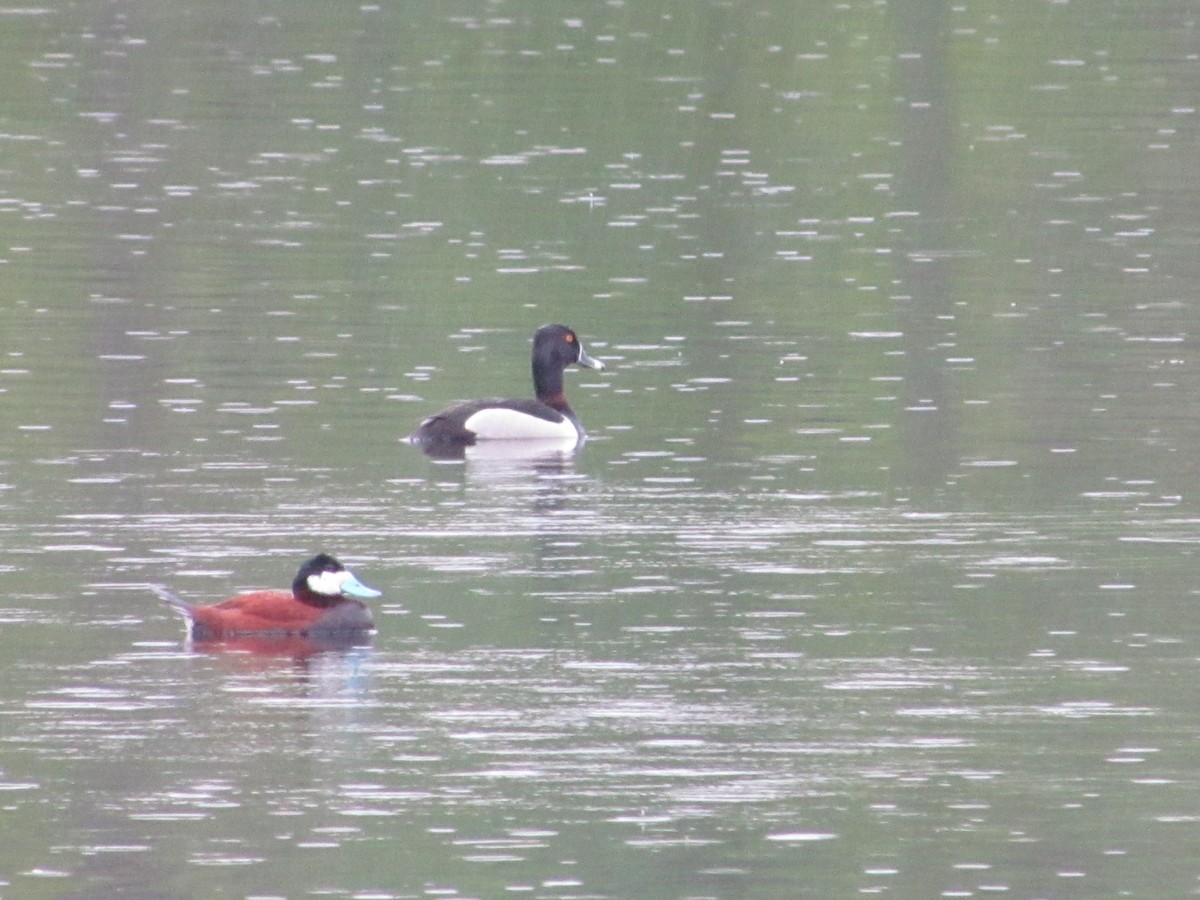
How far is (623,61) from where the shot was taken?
170ft

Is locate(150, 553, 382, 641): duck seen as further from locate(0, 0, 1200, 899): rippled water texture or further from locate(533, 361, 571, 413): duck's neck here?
locate(533, 361, 571, 413): duck's neck

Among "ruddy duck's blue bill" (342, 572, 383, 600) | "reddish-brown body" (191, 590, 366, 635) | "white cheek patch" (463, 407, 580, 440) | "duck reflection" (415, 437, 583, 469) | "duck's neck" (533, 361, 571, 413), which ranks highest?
"duck's neck" (533, 361, 571, 413)

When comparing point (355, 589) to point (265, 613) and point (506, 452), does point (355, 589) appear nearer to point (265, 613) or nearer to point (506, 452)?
point (265, 613)

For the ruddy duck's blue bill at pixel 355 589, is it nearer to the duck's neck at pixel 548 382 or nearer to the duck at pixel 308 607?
the duck at pixel 308 607

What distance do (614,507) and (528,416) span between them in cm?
307

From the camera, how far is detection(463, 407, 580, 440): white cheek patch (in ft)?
70.9

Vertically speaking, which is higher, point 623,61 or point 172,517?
point 623,61

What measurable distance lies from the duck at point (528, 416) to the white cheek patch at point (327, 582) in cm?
581

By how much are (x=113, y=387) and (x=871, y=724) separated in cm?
1098

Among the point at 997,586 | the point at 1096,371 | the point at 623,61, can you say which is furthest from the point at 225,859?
the point at 623,61

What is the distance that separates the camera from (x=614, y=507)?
61.6 ft

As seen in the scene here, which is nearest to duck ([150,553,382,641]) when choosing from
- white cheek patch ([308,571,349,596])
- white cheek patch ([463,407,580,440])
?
white cheek patch ([308,571,349,596])

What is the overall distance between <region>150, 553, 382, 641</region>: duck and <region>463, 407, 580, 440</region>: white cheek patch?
6.22 metres

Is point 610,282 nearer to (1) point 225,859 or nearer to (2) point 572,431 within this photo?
(2) point 572,431
